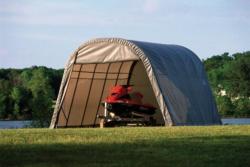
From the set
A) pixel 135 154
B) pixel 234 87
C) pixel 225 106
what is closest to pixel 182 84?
pixel 135 154

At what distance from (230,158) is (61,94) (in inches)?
707

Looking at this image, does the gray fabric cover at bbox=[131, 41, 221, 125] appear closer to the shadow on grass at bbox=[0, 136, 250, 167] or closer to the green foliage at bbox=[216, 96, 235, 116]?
the shadow on grass at bbox=[0, 136, 250, 167]

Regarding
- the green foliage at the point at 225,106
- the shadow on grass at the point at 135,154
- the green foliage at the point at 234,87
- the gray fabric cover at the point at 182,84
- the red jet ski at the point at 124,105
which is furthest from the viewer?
the green foliage at the point at 234,87

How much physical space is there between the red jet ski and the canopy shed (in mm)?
1261

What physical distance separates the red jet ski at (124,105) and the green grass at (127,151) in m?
13.7

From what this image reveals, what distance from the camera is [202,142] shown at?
1199cm

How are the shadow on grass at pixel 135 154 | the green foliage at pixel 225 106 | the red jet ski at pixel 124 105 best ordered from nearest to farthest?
the shadow on grass at pixel 135 154 → the red jet ski at pixel 124 105 → the green foliage at pixel 225 106

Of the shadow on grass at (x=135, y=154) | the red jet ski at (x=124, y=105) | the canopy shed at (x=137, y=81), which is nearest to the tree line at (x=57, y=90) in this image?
the canopy shed at (x=137, y=81)

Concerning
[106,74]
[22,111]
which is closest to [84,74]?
[106,74]

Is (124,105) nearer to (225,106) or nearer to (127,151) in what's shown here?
(127,151)

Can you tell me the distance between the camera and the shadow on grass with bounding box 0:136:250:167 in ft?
29.2

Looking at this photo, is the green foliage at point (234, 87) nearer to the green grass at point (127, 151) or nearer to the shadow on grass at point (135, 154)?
the green grass at point (127, 151)

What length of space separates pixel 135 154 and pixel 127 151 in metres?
0.41

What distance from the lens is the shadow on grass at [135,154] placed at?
29.2 feet
